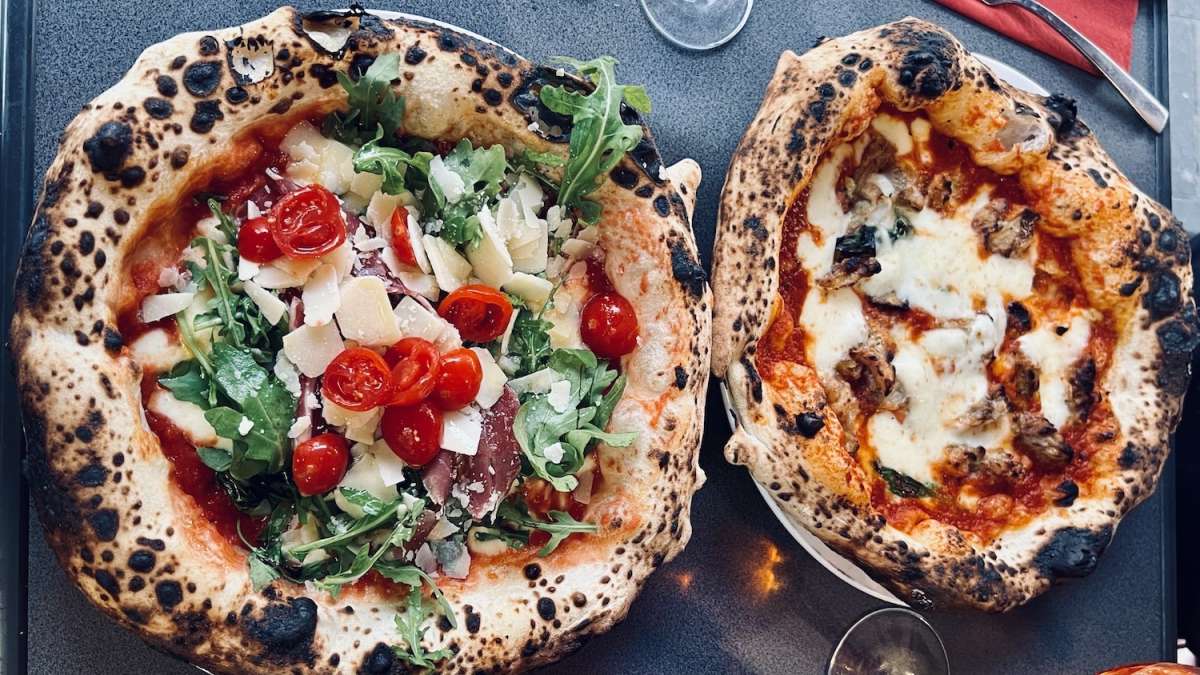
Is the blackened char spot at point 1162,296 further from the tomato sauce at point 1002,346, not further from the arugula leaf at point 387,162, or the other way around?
the arugula leaf at point 387,162

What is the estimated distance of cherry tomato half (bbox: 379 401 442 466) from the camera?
2188 millimetres

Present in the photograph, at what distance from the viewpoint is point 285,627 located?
2.10m

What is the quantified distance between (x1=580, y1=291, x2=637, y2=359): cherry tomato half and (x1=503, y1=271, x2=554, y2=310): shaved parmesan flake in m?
0.12

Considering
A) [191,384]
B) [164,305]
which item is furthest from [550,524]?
[164,305]

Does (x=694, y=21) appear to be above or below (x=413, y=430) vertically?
above

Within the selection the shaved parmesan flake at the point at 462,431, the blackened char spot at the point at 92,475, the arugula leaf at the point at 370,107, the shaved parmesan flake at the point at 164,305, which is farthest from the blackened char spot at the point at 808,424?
the blackened char spot at the point at 92,475

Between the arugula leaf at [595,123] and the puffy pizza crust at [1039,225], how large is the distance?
36 centimetres

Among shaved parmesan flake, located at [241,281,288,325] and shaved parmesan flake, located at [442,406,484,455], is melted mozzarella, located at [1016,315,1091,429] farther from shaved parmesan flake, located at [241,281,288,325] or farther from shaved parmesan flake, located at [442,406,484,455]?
shaved parmesan flake, located at [241,281,288,325]

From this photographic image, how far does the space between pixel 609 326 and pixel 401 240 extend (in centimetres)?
49

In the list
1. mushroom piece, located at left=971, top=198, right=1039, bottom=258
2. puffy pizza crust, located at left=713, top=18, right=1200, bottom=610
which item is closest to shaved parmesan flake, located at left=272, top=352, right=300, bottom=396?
puffy pizza crust, located at left=713, top=18, right=1200, bottom=610

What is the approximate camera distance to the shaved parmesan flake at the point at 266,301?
84.4 inches

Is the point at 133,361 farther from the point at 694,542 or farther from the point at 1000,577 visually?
the point at 1000,577

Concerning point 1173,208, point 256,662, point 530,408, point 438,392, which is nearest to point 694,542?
point 530,408

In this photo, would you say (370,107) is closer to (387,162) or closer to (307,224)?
(387,162)
